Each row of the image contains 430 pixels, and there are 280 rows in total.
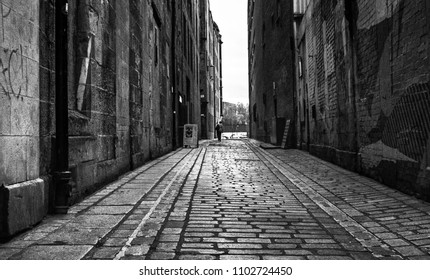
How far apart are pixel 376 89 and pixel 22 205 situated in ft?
20.2

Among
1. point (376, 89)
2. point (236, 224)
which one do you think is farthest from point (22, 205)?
point (376, 89)

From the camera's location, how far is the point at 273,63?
24734 mm

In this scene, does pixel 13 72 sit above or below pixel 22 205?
above

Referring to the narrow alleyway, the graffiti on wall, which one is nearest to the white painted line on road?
the narrow alleyway

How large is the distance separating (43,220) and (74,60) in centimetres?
250

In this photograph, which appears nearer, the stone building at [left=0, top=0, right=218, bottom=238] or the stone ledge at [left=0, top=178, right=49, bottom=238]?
the stone ledge at [left=0, top=178, right=49, bottom=238]

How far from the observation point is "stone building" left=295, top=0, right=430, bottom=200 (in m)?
5.59

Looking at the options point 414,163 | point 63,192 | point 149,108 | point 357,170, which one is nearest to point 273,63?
point 149,108

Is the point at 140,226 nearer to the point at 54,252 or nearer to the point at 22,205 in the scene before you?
the point at 54,252

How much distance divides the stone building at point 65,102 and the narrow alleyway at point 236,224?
384 mm

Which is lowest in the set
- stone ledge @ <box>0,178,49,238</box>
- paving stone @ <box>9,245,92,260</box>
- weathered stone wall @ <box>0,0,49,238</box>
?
paving stone @ <box>9,245,92,260</box>

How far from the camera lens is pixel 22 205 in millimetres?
3947

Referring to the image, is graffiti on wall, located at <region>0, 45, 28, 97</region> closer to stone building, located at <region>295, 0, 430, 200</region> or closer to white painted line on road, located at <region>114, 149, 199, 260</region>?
white painted line on road, located at <region>114, 149, 199, 260</region>

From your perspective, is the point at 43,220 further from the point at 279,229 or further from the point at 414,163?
the point at 414,163
